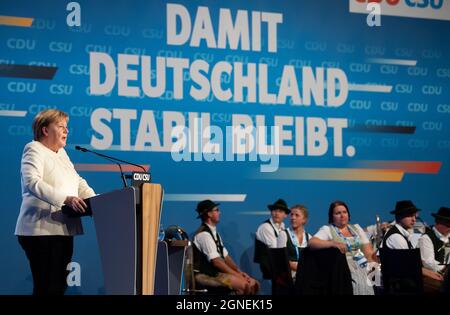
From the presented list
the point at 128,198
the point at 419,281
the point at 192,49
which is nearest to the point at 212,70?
the point at 192,49

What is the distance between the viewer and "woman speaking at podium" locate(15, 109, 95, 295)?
11.9ft

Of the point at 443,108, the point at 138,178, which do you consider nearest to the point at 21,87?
the point at 138,178

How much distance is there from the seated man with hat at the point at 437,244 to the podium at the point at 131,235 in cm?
364

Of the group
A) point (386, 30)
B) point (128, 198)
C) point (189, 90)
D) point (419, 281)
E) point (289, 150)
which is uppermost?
point (386, 30)

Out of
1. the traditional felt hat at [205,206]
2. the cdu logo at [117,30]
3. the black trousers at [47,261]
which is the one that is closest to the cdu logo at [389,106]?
the traditional felt hat at [205,206]

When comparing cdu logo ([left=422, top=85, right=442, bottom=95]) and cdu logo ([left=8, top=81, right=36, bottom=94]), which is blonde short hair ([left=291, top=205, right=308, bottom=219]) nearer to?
cdu logo ([left=422, top=85, right=442, bottom=95])

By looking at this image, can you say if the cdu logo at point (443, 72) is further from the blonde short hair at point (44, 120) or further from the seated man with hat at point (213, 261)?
the blonde short hair at point (44, 120)

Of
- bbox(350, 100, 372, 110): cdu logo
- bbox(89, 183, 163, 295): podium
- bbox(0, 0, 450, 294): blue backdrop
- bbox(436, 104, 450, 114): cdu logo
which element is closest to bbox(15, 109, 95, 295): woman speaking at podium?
bbox(89, 183, 163, 295): podium

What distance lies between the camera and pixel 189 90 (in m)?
7.13

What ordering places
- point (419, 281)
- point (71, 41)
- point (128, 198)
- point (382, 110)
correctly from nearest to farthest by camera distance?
point (128, 198), point (419, 281), point (71, 41), point (382, 110)

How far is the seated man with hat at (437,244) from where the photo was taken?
6.44m
